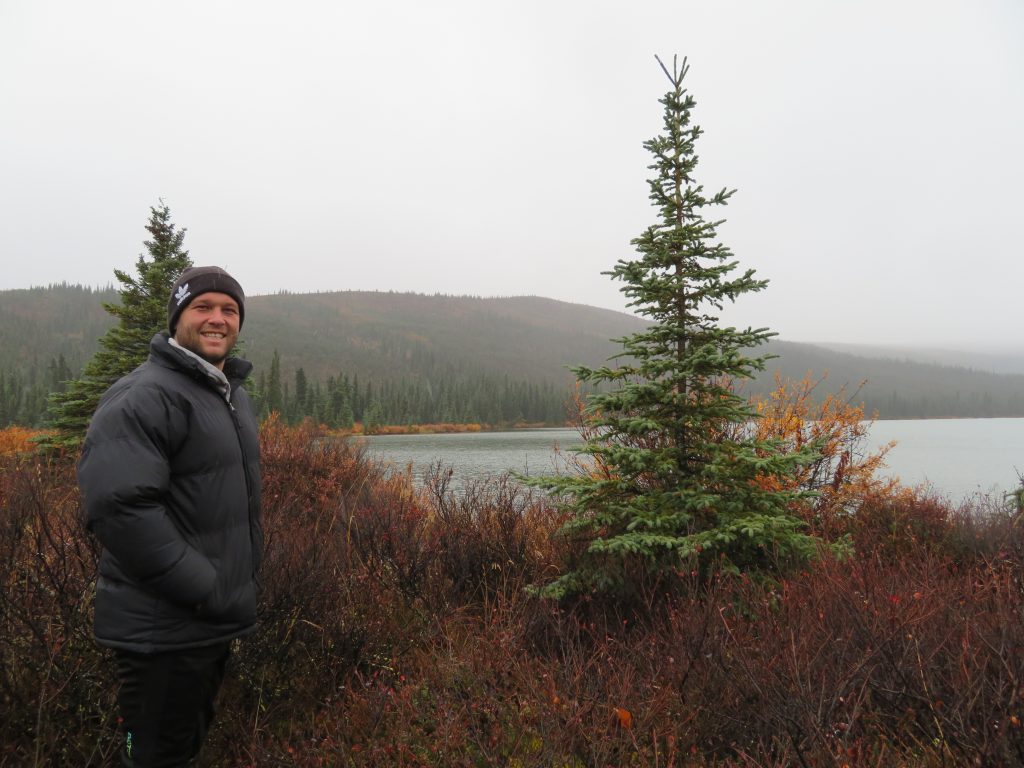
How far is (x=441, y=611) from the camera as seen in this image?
4984mm

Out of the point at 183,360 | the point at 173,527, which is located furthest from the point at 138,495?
the point at 183,360

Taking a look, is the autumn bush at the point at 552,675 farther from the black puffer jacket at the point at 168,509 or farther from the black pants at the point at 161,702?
the black puffer jacket at the point at 168,509

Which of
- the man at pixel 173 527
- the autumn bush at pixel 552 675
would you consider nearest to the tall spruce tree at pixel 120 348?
the autumn bush at pixel 552 675

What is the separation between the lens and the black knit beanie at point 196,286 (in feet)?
8.28

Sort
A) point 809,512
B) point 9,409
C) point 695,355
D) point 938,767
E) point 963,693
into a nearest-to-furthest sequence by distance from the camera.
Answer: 1. point 938,767
2. point 963,693
3. point 695,355
4. point 809,512
5. point 9,409

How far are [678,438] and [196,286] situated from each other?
4.22m

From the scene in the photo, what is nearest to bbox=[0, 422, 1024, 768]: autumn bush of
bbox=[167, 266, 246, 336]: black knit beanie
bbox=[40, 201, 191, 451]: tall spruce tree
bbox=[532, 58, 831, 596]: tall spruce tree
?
bbox=[532, 58, 831, 596]: tall spruce tree

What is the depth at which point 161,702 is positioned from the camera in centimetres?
218

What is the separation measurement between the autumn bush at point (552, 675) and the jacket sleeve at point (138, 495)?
49.6 inches

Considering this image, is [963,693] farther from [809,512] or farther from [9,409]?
[9,409]

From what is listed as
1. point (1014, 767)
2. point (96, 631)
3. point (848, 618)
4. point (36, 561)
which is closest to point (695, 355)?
point (848, 618)

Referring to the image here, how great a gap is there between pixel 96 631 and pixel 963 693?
379cm

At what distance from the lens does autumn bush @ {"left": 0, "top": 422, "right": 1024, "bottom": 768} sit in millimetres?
2633

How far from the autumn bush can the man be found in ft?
2.82
